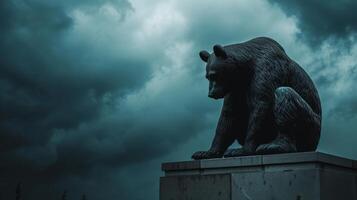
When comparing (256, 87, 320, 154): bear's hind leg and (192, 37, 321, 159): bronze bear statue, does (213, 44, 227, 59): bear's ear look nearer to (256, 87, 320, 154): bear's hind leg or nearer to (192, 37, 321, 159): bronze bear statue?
(192, 37, 321, 159): bronze bear statue

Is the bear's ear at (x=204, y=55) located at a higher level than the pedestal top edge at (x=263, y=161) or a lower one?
higher

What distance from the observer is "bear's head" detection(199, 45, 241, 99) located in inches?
284

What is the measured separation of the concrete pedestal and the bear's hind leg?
275 mm

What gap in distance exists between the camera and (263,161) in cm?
645

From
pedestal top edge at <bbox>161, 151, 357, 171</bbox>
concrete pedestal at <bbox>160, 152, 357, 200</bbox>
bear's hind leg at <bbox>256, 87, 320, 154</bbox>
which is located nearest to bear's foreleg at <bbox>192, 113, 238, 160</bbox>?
pedestal top edge at <bbox>161, 151, 357, 171</bbox>

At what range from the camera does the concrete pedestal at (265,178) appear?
19.9 ft

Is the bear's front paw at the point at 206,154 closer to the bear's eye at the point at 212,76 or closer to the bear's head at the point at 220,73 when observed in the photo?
the bear's head at the point at 220,73

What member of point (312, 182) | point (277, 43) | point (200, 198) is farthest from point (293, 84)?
point (200, 198)

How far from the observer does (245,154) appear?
274 inches

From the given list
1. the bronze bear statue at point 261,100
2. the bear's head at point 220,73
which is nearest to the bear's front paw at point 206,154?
the bronze bear statue at point 261,100

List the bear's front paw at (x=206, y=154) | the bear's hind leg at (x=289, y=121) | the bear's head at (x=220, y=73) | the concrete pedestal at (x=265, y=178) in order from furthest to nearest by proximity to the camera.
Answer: the bear's front paw at (x=206, y=154)
the bear's head at (x=220, y=73)
the bear's hind leg at (x=289, y=121)
the concrete pedestal at (x=265, y=178)

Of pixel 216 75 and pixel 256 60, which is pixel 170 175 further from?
pixel 256 60

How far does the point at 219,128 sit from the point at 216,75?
0.91 metres

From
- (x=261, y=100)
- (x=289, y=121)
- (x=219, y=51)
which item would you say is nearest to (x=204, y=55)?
(x=219, y=51)
